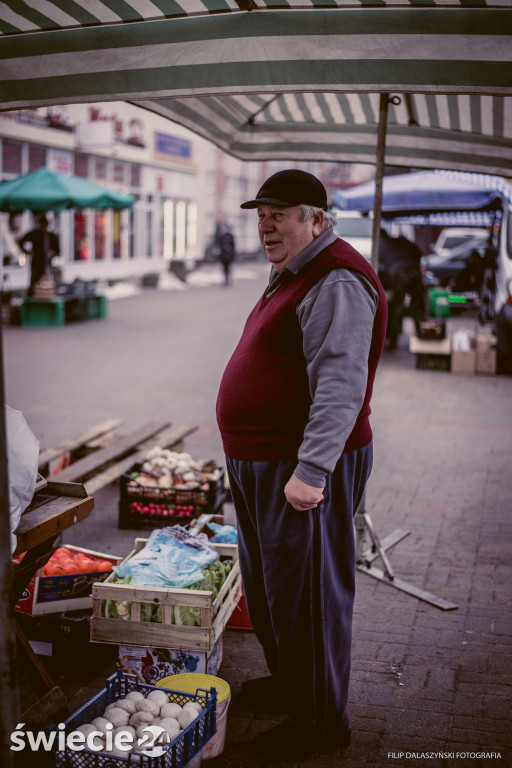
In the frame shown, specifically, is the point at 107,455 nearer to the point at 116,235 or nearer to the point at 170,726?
the point at 170,726

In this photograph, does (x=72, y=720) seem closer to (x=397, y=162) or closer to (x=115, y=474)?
(x=115, y=474)

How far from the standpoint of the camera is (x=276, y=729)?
3.27 metres

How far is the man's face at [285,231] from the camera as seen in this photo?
3.07 metres

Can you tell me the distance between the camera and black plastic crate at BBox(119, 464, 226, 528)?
5406 millimetres

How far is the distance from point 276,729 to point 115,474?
307cm

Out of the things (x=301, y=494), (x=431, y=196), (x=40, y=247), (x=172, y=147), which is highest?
(x=172, y=147)

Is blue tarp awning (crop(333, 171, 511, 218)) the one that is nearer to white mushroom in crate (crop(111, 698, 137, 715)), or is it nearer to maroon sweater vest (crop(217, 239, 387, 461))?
maroon sweater vest (crop(217, 239, 387, 461))

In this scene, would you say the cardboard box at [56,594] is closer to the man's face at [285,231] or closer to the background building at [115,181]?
the man's face at [285,231]

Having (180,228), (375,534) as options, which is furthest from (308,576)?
(180,228)

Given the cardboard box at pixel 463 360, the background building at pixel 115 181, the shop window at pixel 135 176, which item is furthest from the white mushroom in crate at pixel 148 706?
the shop window at pixel 135 176

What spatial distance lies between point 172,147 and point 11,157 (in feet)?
38.0

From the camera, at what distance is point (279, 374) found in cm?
307

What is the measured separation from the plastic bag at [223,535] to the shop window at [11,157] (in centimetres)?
1781

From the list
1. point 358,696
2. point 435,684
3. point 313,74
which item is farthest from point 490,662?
point 313,74
